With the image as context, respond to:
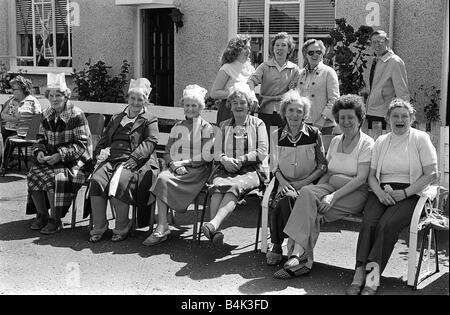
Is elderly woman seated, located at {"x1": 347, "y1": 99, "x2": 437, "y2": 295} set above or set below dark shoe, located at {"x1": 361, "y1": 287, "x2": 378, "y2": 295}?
above

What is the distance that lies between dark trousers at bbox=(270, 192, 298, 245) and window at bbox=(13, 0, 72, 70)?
8.44 meters

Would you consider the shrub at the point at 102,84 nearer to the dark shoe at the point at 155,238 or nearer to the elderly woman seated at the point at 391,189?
the dark shoe at the point at 155,238

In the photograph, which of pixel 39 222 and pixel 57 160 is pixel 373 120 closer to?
pixel 57 160

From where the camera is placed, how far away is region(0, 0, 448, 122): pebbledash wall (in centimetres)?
850

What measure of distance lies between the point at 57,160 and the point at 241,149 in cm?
191

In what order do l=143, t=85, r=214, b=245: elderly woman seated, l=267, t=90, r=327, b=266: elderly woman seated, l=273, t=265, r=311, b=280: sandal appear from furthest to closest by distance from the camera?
l=143, t=85, r=214, b=245: elderly woman seated, l=267, t=90, r=327, b=266: elderly woman seated, l=273, t=265, r=311, b=280: sandal

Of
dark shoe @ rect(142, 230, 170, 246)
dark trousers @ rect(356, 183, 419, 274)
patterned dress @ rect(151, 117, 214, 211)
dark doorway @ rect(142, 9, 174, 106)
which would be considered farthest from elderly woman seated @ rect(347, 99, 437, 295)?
dark doorway @ rect(142, 9, 174, 106)

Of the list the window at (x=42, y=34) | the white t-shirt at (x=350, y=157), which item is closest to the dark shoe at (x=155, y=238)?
the white t-shirt at (x=350, y=157)

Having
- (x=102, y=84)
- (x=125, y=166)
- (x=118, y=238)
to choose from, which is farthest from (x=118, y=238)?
(x=102, y=84)

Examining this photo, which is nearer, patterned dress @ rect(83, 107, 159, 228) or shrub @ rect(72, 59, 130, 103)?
patterned dress @ rect(83, 107, 159, 228)

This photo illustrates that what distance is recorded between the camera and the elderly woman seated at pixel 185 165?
5.87 m

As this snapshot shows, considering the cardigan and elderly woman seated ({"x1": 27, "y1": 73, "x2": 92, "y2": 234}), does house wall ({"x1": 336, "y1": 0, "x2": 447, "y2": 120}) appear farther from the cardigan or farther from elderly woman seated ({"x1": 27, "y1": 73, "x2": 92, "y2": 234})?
elderly woman seated ({"x1": 27, "y1": 73, "x2": 92, "y2": 234})

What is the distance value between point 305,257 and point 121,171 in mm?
2080

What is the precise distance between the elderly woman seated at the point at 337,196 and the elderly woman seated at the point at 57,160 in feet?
8.03
